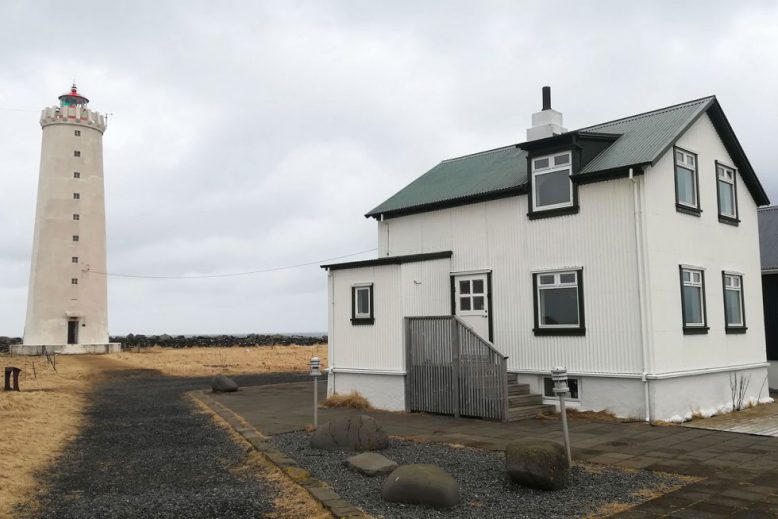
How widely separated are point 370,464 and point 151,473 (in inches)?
133

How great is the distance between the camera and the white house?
48.7 feet

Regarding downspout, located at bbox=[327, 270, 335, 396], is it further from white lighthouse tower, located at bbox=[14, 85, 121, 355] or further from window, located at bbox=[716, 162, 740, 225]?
white lighthouse tower, located at bbox=[14, 85, 121, 355]

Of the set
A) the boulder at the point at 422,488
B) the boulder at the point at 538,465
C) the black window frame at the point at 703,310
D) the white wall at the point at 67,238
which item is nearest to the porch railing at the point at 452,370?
the black window frame at the point at 703,310

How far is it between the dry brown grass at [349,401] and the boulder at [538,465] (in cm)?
969

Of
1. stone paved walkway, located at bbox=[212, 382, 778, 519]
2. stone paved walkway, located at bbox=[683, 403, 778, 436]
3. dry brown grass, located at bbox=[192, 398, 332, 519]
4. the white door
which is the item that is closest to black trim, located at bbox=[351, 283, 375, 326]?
the white door

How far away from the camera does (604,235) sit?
1530 centimetres

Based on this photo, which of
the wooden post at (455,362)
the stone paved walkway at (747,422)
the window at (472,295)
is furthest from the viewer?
the window at (472,295)

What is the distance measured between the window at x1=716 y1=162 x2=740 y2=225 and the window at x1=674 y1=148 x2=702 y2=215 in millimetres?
1474

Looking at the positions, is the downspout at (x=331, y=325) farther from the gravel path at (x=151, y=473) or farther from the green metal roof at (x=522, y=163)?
the gravel path at (x=151, y=473)

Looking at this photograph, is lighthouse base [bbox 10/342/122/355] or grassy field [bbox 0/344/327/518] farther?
lighthouse base [bbox 10/342/122/355]

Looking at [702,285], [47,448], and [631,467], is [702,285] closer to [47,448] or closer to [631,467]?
[631,467]

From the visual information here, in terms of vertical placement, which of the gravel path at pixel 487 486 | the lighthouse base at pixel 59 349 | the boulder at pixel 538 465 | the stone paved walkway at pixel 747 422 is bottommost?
the stone paved walkway at pixel 747 422

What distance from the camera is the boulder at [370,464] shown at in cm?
914

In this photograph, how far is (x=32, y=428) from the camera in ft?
45.8
